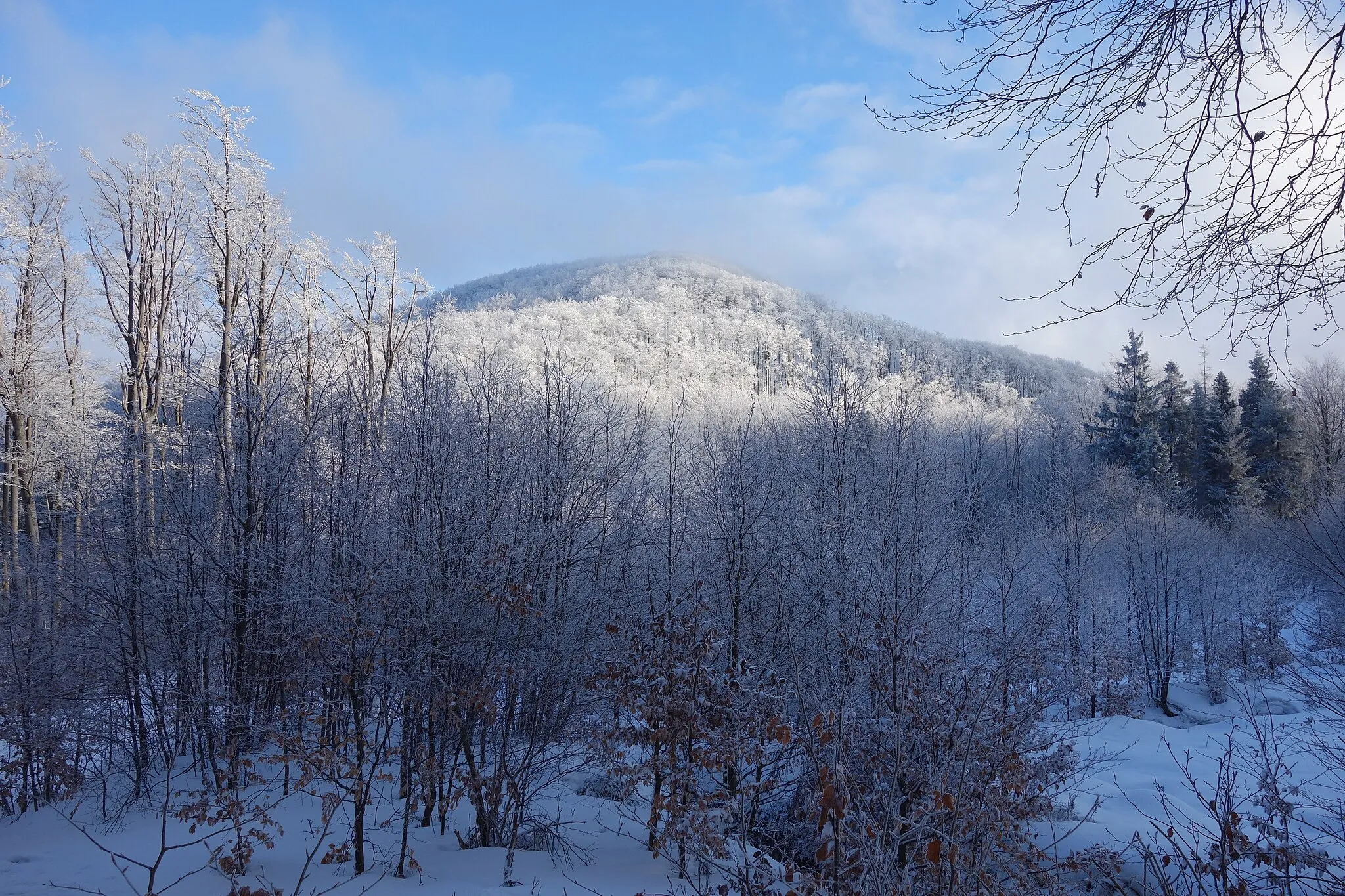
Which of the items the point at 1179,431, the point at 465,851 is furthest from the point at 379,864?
the point at 1179,431

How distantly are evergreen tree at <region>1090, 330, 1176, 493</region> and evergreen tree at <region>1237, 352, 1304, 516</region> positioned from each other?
137 inches

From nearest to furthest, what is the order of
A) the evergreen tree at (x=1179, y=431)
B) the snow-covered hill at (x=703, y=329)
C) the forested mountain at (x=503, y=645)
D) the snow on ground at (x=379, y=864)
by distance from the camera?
the forested mountain at (x=503, y=645) < the snow on ground at (x=379, y=864) < the evergreen tree at (x=1179, y=431) < the snow-covered hill at (x=703, y=329)

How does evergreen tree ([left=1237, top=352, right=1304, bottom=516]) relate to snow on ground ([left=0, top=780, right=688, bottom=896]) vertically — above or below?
above

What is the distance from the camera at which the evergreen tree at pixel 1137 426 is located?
3127cm

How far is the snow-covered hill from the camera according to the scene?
223 feet

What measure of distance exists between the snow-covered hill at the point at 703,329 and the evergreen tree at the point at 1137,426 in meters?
18.0

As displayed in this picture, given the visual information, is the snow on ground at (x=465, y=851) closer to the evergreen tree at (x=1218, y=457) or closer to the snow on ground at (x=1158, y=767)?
the snow on ground at (x=1158, y=767)

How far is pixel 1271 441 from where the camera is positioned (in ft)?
105

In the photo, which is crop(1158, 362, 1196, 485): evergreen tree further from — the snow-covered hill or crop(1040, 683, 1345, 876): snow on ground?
the snow-covered hill

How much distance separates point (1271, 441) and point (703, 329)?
66.1m

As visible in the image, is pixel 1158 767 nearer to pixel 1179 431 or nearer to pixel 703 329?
pixel 1179 431

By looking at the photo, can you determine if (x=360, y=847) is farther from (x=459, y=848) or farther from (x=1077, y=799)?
(x=1077, y=799)

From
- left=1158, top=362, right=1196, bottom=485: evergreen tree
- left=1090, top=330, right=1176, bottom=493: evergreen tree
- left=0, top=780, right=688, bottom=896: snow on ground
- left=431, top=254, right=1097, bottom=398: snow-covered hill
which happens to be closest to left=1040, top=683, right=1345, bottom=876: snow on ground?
left=0, top=780, right=688, bottom=896: snow on ground

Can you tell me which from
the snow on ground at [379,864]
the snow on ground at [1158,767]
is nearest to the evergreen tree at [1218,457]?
the snow on ground at [1158,767]
